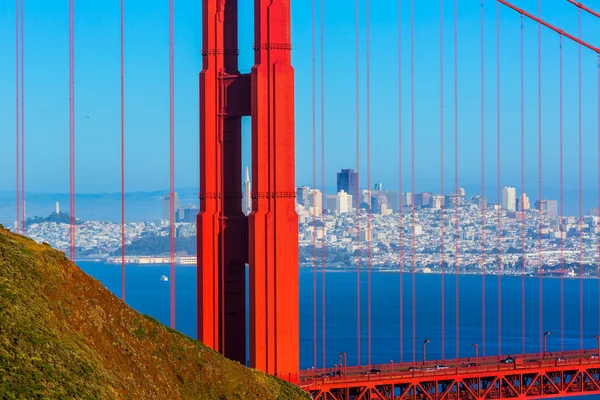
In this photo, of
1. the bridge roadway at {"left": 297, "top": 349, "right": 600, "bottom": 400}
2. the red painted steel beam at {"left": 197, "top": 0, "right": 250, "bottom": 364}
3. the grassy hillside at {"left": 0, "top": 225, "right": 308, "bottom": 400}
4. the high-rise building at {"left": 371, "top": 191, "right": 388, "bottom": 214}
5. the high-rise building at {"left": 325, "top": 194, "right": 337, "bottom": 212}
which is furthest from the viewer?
the high-rise building at {"left": 371, "top": 191, "right": 388, "bottom": 214}

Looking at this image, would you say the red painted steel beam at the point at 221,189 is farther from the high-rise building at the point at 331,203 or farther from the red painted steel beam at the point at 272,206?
the high-rise building at the point at 331,203

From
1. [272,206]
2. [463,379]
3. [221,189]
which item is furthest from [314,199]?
[272,206]

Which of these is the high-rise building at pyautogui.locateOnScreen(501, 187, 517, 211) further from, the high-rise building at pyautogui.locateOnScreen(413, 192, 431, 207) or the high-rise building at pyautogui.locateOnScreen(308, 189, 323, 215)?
the high-rise building at pyautogui.locateOnScreen(308, 189, 323, 215)

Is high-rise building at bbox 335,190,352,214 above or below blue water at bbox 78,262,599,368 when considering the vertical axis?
above

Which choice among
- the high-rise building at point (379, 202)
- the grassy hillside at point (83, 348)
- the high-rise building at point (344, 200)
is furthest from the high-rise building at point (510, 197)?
the grassy hillside at point (83, 348)

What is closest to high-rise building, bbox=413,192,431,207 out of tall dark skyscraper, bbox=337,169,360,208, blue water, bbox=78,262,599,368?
tall dark skyscraper, bbox=337,169,360,208

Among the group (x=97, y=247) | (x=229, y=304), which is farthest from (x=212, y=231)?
(x=97, y=247)
